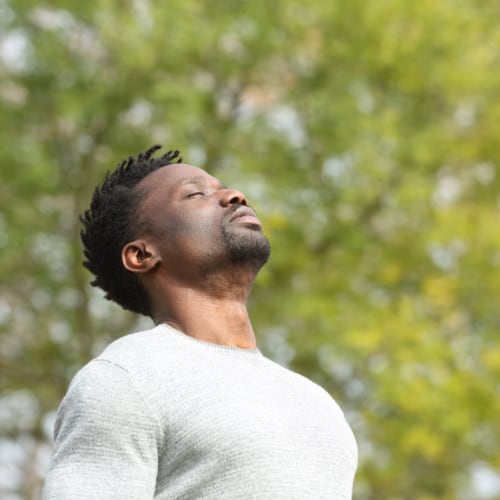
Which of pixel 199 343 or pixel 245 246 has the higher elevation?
pixel 245 246

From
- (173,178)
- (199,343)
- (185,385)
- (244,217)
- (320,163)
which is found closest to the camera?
(185,385)

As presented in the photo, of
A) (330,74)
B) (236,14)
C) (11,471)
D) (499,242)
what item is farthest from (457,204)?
(11,471)

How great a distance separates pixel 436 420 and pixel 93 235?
31.4 ft

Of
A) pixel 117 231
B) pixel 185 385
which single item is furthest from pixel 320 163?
pixel 185 385

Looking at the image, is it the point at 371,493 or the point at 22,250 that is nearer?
the point at 22,250

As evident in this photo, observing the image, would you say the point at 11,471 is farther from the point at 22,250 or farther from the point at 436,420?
the point at 436,420

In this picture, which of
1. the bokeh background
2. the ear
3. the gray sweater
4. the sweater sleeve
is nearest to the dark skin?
the ear

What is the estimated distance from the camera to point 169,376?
261cm

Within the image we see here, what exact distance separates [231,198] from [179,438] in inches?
27.9

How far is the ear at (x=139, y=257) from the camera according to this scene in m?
2.94

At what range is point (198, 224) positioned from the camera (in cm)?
290

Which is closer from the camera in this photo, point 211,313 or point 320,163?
point 211,313

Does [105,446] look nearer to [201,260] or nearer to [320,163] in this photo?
[201,260]

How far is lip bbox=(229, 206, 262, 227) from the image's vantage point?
114 inches
